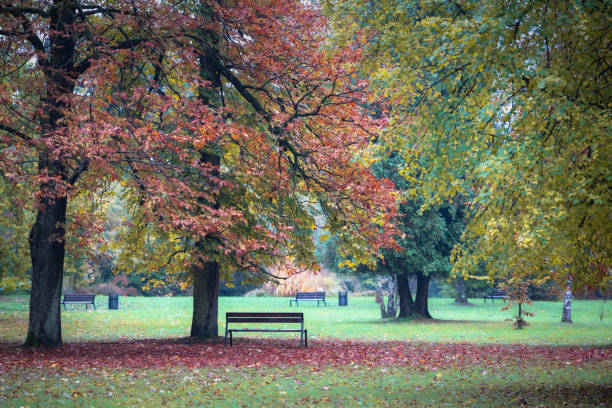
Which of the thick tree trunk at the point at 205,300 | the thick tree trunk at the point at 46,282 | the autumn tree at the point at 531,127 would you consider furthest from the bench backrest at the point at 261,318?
the autumn tree at the point at 531,127

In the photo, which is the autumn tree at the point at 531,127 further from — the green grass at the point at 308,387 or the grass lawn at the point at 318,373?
the grass lawn at the point at 318,373

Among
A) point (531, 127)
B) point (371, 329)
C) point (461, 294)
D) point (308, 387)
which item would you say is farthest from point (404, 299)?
point (531, 127)

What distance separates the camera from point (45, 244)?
13477 mm

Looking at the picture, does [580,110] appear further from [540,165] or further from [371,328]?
[371,328]

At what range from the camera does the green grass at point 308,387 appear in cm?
823

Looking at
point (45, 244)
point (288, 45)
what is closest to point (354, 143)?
point (288, 45)

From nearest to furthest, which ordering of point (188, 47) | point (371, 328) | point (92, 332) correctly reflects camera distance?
point (188, 47) → point (92, 332) → point (371, 328)

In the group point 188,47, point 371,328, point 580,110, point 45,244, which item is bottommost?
point 371,328

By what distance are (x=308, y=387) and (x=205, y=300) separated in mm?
7078

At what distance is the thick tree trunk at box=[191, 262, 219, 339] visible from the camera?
16.2m

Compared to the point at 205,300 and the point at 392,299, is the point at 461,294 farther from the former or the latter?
the point at 205,300

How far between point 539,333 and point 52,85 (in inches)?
679

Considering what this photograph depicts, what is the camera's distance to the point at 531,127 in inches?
310

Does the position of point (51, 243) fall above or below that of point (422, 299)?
above
